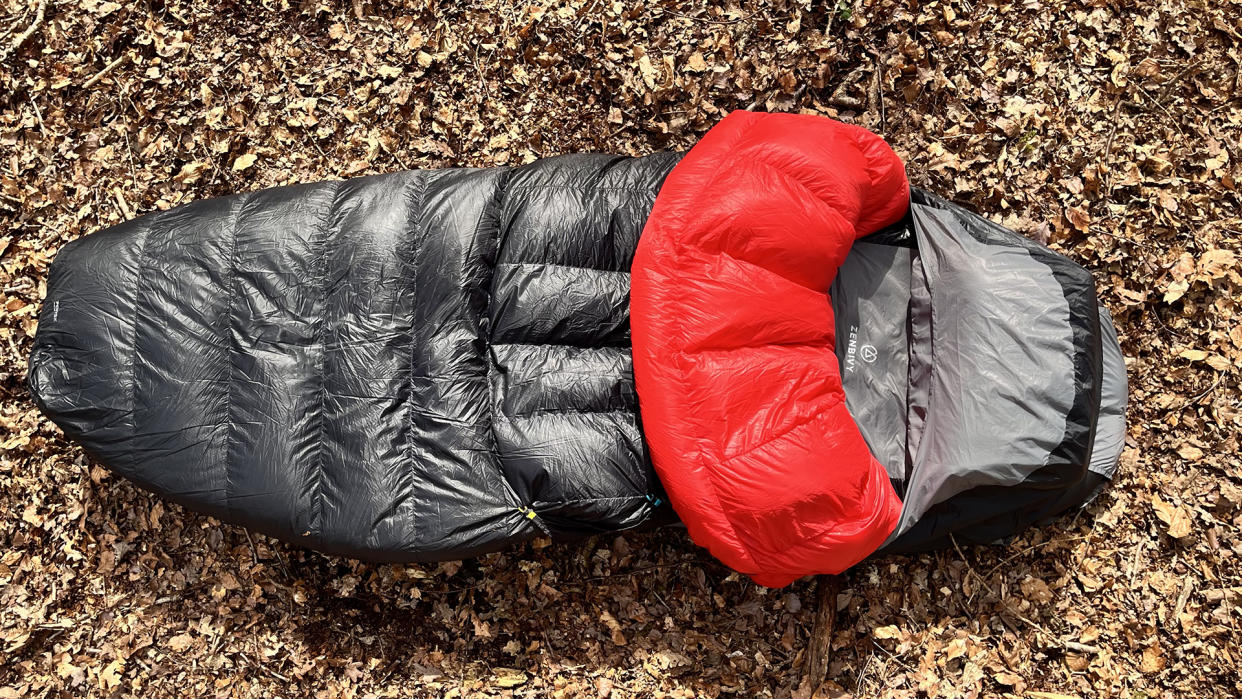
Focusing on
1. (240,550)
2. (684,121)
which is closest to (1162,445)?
(684,121)

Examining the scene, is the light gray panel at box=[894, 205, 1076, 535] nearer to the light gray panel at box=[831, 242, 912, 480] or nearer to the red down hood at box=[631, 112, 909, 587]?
the light gray panel at box=[831, 242, 912, 480]

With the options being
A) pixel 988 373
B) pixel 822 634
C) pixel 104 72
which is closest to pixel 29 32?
pixel 104 72

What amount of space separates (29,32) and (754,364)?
3727 mm

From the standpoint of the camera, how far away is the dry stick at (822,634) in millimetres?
3484

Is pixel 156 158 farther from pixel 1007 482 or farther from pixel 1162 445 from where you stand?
pixel 1162 445

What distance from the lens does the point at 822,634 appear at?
350 centimetres

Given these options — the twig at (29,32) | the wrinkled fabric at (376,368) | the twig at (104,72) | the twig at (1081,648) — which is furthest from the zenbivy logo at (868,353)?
the twig at (29,32)

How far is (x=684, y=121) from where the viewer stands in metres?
3.72

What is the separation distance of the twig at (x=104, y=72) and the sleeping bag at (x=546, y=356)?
121 centimetres

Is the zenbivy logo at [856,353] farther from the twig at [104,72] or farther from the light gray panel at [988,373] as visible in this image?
the twig at [104,72]

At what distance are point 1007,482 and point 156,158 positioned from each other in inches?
153

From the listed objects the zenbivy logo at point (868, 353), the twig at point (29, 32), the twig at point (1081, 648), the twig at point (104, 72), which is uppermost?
the twig at point (29, 32)

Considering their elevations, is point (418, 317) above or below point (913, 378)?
above

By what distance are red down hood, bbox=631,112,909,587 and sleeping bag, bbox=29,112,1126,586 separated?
0.01m
